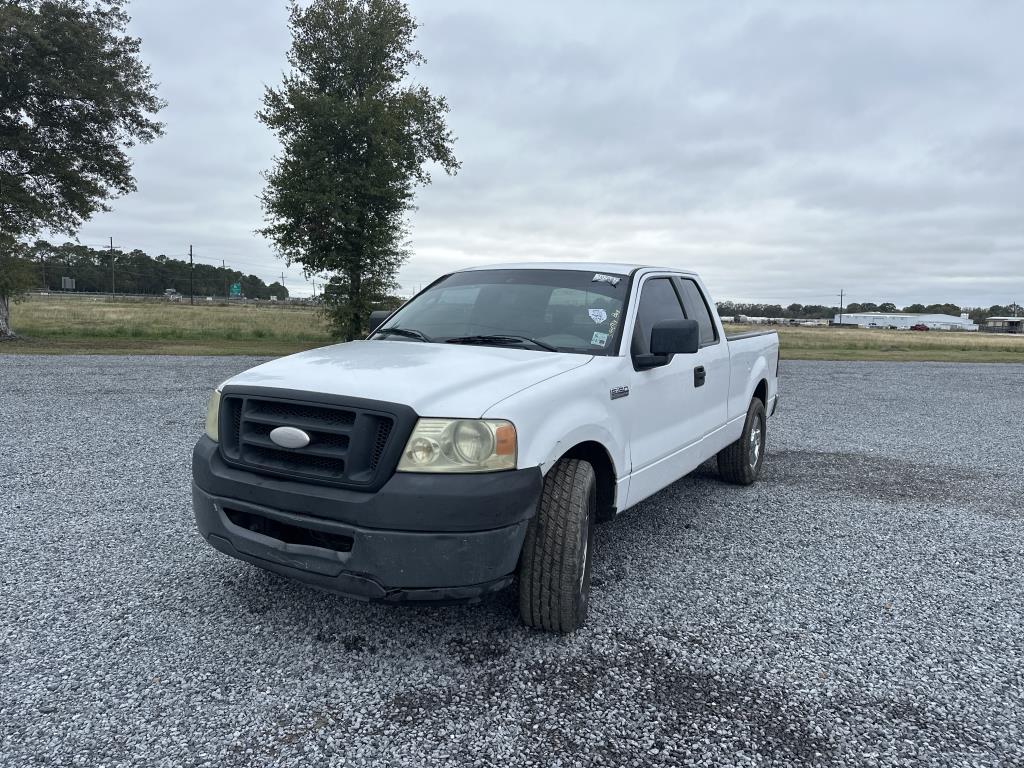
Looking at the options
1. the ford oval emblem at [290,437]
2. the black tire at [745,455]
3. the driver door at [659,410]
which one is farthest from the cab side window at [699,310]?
the ford oval emblem at [290,437]

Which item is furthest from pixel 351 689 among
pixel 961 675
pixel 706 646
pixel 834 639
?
pixel 961 675

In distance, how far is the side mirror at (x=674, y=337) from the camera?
140 inches

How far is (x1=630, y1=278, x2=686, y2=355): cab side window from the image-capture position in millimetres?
3830

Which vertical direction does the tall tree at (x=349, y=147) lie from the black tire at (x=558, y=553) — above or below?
above

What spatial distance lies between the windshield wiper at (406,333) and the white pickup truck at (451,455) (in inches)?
3.3

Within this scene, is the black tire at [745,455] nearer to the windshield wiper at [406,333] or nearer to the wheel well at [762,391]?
the wheel well at [762,391]

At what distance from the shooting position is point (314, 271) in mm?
22672

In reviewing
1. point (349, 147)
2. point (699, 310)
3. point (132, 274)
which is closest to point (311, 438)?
point (699, 310)

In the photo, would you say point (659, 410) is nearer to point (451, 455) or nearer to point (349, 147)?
point (451, 455)

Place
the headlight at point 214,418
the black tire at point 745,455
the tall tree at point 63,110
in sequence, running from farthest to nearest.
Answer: the tall tree at point 63,110 < the black tire at point 745,455 < the headlight at point 214,418

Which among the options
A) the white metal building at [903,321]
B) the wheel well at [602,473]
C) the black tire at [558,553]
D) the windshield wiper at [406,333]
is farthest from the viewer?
the white metal building at [903,321]

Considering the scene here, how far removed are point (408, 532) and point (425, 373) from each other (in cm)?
74

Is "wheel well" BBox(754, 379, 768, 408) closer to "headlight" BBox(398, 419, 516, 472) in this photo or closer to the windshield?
the windshield

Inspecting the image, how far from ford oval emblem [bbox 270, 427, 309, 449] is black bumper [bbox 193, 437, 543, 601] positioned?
17 cm
